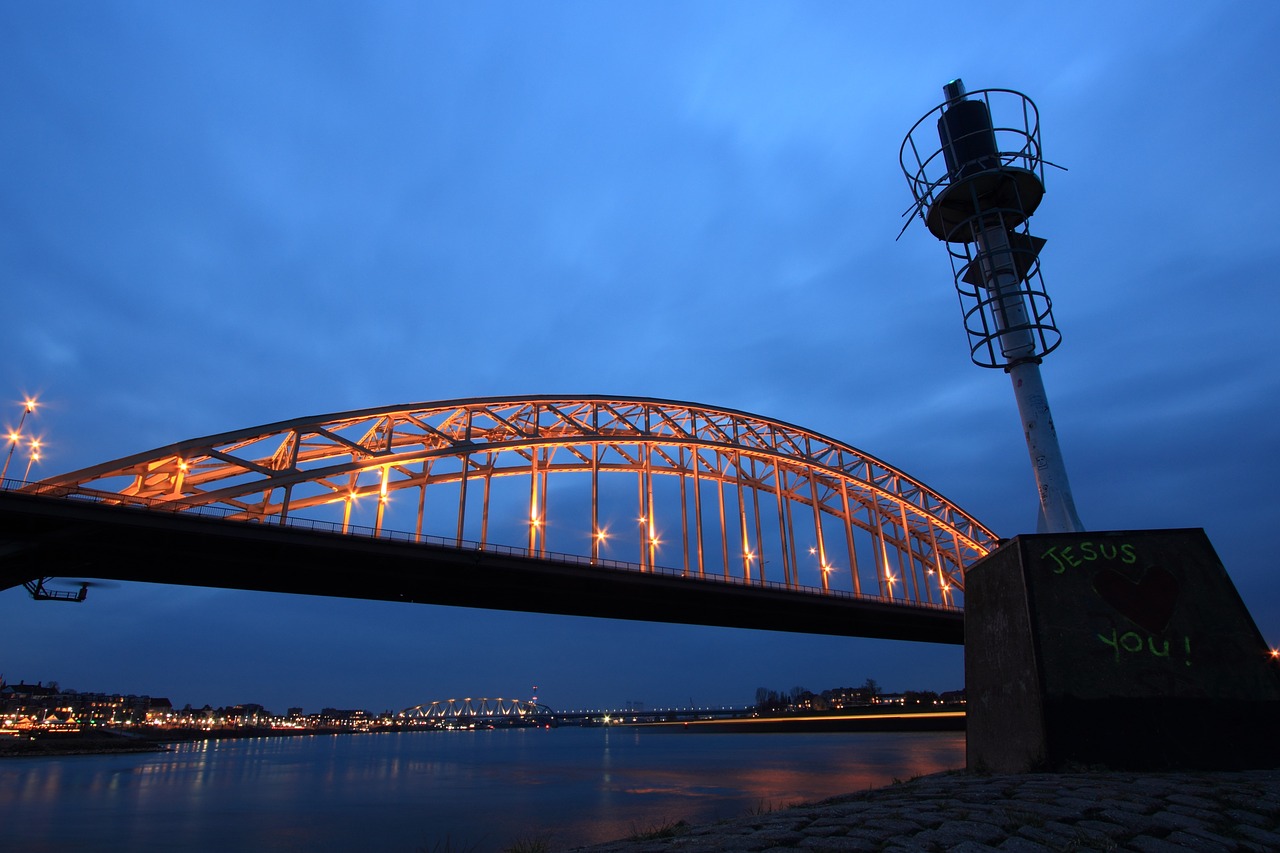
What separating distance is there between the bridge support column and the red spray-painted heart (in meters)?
0.01

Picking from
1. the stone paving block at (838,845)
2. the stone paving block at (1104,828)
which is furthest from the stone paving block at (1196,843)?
the stone paving block at (838,845)

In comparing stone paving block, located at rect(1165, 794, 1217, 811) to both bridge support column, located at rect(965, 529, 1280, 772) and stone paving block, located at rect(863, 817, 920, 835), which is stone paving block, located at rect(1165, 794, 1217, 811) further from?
stone paving block, located at rect(863, 817, 920, 835)

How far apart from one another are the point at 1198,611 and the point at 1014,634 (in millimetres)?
2148

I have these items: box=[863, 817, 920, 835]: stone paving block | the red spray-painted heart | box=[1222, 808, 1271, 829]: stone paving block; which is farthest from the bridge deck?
box=[1222, 808, 1271, 829]: stone paving block

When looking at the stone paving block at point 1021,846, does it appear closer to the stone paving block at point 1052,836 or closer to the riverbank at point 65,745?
the stone paving block at point 1052,836

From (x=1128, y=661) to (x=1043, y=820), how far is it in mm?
4147

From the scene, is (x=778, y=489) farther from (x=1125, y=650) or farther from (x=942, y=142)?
(x=1125, y=650)

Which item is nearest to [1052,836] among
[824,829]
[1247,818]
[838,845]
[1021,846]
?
[1021,846]

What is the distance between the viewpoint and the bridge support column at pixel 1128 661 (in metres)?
8.29

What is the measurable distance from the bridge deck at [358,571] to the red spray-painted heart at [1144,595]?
23523 millimetres

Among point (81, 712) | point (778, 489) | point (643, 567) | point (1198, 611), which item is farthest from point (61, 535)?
point (81, 712)

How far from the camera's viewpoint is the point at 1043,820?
567cm

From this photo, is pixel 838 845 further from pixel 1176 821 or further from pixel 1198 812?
pixel 1198 812

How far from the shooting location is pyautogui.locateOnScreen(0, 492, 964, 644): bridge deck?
23062mm
